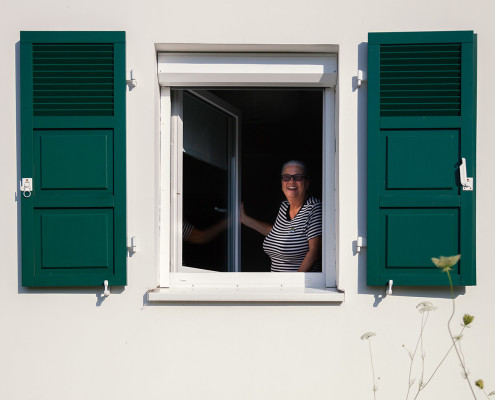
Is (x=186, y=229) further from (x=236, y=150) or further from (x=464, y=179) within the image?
(x=464, y=179)

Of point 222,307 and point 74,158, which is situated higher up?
point 74,158

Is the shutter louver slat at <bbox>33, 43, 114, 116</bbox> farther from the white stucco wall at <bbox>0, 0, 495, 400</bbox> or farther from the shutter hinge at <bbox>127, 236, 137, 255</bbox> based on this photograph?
the shutter hinge at <bbox>127, 236, 137, 255</bbox>

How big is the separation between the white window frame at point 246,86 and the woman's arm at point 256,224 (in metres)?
0.35

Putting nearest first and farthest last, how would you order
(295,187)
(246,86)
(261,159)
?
(246,86), (295,187), (261,159)

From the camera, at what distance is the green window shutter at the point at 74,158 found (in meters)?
3.81

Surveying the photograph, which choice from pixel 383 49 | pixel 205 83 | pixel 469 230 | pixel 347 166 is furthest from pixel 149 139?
pixel 469 230

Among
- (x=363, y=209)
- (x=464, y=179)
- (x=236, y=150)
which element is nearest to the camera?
(x=464, y=179)

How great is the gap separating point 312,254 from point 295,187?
1.54ft

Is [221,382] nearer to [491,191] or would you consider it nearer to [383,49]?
[491,191]

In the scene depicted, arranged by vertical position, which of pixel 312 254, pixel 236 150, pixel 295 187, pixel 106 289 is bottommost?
pixel 106 289

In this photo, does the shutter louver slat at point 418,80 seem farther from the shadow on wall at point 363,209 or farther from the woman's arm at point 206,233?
the woman's arm at point 206,233

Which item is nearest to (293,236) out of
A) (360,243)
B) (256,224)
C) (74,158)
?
(256,224)

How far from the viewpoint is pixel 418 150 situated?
3785mm

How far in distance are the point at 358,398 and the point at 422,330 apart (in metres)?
0.57
